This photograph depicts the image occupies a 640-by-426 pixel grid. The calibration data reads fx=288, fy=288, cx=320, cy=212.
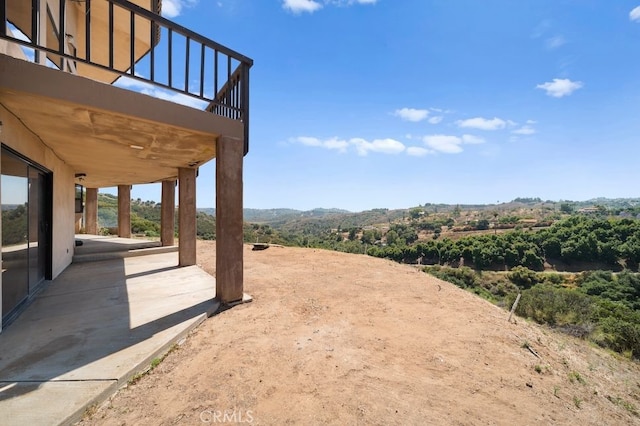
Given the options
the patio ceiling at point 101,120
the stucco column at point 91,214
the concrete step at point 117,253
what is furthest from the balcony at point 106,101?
the stucco column at point 91,214

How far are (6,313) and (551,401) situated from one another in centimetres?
640

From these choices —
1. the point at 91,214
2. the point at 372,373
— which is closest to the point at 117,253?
the point at 91,214

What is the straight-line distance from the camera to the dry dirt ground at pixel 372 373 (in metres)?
2.33

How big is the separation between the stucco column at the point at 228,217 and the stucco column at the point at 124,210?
35.0ft

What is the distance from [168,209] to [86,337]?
7.47m

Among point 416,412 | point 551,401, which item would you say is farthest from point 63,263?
point 551,401

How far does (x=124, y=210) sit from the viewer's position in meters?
13.2

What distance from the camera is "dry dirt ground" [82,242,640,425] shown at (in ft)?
7.64

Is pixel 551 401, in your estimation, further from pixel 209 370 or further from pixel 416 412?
pixel 209 370

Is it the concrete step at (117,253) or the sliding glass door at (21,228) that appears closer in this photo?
the sliding glass door at (21,228)

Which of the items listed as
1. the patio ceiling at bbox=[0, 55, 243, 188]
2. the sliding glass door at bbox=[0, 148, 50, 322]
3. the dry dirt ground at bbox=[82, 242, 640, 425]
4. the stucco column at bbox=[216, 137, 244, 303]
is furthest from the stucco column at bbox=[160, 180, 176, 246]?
the dry dirt ground at bbox=[82, 242, 640, 425]

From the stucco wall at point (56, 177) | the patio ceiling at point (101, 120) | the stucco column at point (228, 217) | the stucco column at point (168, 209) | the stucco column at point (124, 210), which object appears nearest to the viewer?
the patio ceiling at point (101, 120)

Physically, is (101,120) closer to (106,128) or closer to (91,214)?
(106,128)

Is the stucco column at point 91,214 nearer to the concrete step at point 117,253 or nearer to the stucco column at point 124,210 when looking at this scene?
the stucco column at point 124,210
